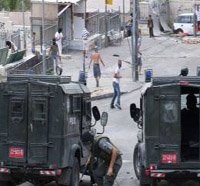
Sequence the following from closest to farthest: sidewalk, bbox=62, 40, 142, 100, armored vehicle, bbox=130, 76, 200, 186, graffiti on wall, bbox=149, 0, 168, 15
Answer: armored vehicle, bbox=130, 76, 200, 186 < sidewalk, bbox=62, 40, 142, 100 < graffiti on wall, bbox=149, 0, 168, 15

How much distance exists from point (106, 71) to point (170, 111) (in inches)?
912

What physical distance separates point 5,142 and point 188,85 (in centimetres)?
362

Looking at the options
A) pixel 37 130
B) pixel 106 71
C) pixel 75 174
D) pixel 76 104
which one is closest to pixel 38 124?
pixel 37 130

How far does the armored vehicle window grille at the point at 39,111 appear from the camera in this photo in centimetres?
1439

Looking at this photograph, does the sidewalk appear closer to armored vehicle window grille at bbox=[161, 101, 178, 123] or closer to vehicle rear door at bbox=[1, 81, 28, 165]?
vehicle rear door at bbox=[1, 81, 28, 165]

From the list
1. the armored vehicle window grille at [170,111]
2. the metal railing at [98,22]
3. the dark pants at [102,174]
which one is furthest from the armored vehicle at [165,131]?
the metal railing at [98,22]

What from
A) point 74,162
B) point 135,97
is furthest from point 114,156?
point 135,97

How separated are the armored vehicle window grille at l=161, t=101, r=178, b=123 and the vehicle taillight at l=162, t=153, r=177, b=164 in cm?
63

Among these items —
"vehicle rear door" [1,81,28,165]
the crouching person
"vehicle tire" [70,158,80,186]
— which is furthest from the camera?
the crouching person

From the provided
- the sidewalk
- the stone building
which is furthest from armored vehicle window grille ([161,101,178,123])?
the stone building

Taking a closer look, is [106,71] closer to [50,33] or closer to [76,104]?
[50,33]

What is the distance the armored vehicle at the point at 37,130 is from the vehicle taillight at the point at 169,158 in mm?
1794

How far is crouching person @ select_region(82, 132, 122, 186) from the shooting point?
49.1ft

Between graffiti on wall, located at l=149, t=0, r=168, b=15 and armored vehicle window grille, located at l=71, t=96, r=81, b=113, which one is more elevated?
graffiti on wall, located at l=149, t=0, r=168, b=15
